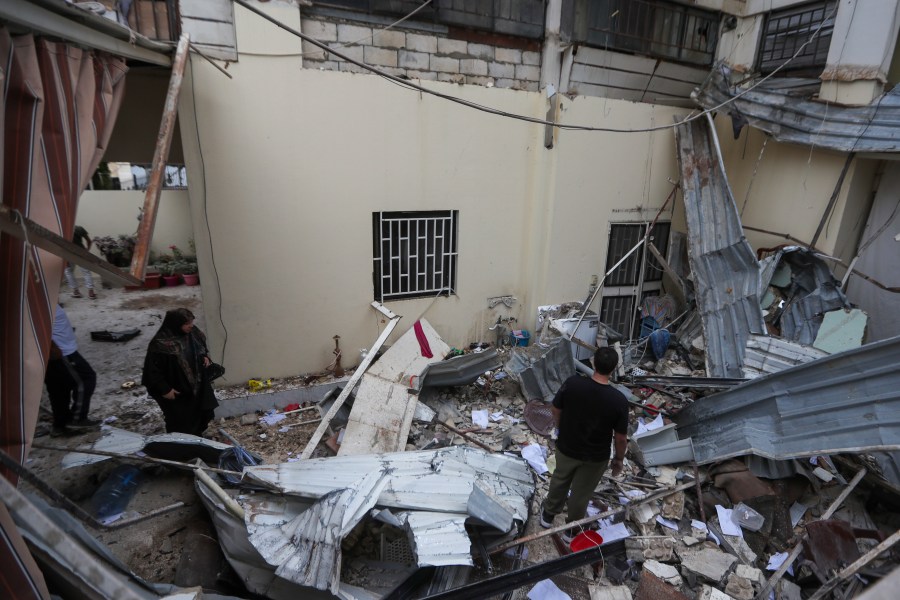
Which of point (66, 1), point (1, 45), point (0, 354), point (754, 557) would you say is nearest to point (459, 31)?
point (66, 1)

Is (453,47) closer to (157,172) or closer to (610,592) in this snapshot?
(157,172)

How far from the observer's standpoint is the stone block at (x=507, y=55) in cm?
575

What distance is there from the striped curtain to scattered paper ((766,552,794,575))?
4.69 m

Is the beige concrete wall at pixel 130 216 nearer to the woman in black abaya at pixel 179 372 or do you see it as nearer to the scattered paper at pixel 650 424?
the woman in black abaya at pixel 179 372

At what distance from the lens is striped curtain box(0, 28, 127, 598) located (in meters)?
1.68

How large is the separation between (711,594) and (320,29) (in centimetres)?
661

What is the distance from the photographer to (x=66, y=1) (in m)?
2.28

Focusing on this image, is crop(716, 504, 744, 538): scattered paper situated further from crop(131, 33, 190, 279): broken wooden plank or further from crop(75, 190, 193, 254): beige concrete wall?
crop(75, 190, 193, 254): beige concrete wall

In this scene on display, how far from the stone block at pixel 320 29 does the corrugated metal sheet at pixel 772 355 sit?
671 centimetres

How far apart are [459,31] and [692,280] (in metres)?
5.09

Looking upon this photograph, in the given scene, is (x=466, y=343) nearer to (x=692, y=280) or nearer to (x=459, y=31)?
(x=692, y=280)

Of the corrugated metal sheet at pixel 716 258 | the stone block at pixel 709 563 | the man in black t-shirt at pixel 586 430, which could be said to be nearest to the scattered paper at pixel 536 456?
the man in black t-shirt at pixel 586 430

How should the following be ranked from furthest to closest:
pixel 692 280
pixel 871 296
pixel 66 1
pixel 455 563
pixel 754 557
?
pixel 692 280 < pixel 871 296 < pixel 754 557 < pixel 455 563 < pixel 66 1

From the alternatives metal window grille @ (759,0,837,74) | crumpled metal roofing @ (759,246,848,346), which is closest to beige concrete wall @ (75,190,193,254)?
crumpled metal roofing @ (759,246,848,346)
